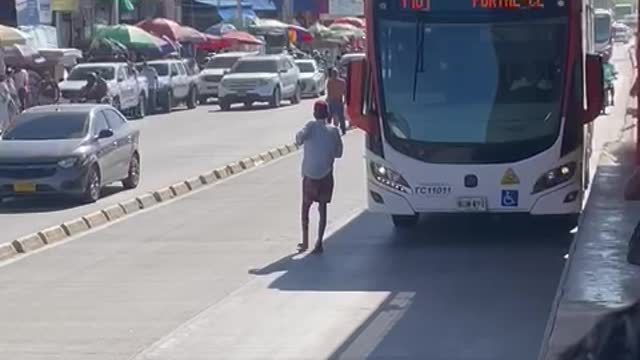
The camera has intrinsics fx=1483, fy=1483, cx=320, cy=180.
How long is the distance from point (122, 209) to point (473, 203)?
6938mm

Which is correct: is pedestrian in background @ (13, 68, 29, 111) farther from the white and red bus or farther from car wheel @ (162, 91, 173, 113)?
the white and red bus

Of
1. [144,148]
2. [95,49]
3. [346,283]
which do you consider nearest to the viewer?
[346,283]

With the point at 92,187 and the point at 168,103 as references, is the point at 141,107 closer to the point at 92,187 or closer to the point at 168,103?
the point at 168,103

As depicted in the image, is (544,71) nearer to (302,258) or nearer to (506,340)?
(302,258)

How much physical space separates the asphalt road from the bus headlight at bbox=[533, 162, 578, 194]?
761 millimetres

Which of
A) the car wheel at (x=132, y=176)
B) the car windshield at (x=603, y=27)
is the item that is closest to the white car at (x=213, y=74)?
the car windshield at (x=603, y=27)

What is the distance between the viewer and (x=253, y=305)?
13.6m

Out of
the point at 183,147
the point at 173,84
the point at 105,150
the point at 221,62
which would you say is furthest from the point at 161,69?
the point at 105,150

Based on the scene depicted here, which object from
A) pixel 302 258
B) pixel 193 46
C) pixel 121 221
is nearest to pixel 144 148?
pixel 121 221

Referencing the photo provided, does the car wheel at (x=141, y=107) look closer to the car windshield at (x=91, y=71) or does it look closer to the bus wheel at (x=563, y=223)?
the car windshield at (x=91, y=71)

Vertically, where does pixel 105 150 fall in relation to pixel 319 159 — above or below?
below

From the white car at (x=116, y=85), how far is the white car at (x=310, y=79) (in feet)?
39.9

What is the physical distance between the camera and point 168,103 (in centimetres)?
5081

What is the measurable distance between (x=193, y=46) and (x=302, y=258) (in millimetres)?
54342
